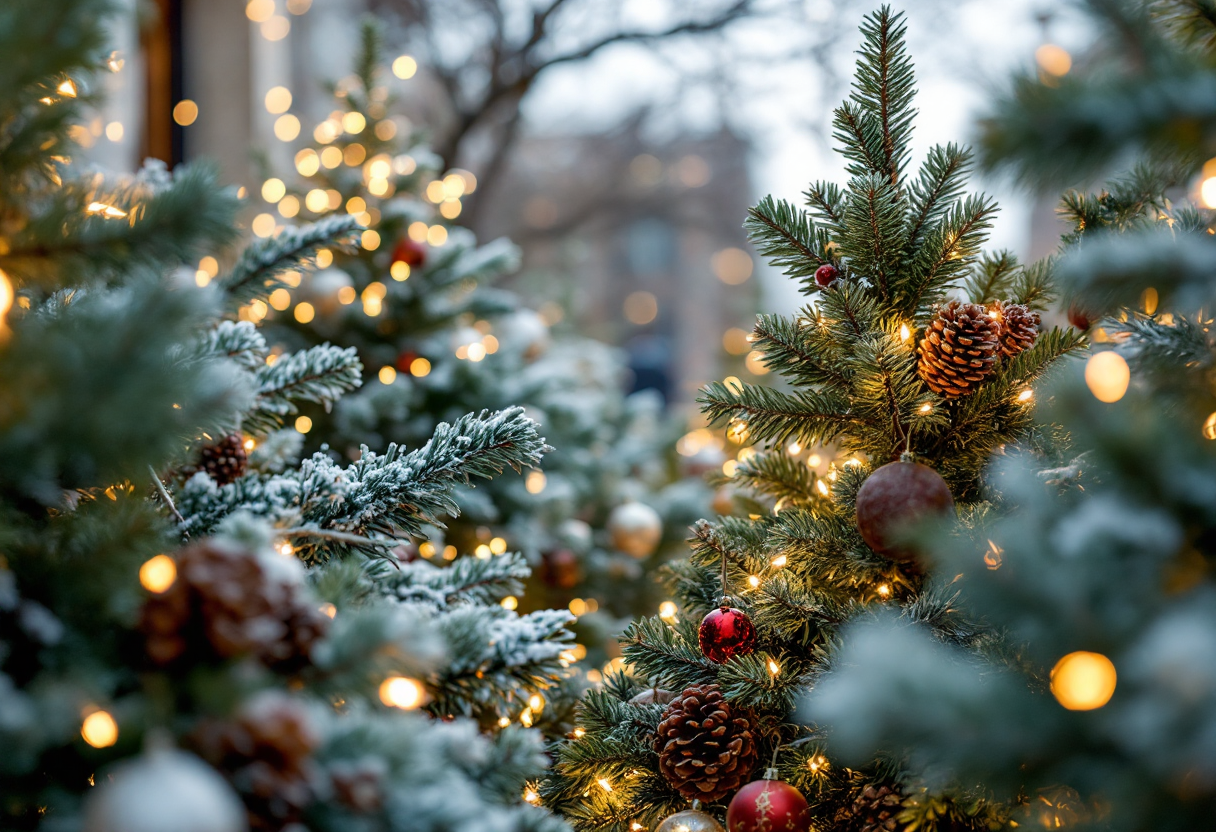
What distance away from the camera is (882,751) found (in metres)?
0.55

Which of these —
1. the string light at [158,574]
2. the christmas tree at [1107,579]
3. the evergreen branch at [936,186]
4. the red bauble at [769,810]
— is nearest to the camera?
the christmas tree at [1107,579]

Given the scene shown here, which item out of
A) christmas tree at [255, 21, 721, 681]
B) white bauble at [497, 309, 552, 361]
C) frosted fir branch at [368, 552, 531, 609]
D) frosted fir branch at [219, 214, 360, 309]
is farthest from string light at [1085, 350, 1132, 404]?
white bauble at [497, 309, 552, 361]

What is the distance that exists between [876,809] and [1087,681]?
304 millimetres

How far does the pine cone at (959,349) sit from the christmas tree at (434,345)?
996 mm

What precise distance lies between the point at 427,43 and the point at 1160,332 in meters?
2.55

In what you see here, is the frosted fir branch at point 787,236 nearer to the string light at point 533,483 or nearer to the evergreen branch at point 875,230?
the evergreen branch at point 875,230

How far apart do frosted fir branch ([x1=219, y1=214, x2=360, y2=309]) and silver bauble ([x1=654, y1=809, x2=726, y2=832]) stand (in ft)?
2.15

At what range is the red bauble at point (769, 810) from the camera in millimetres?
547

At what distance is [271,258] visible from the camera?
0.75 meters

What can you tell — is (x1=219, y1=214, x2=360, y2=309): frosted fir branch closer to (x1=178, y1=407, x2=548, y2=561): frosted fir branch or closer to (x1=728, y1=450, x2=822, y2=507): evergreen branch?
(x1=178, y1=407, x2=548, y2=561): frosted fir branch

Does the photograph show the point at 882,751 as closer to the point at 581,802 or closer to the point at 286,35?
the point at 581,802

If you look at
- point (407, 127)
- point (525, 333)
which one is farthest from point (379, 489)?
point (407, 127)

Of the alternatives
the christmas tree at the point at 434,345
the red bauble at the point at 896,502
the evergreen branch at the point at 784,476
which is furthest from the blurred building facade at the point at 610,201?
the red bauble at the point at 896,502

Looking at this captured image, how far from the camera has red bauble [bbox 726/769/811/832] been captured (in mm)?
547
